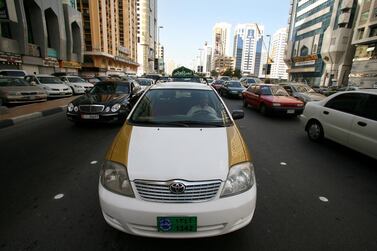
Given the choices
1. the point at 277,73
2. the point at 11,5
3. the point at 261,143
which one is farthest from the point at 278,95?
the point at 277,73

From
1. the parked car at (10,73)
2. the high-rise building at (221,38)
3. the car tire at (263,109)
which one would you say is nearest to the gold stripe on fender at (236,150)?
the car tire at (263,109)

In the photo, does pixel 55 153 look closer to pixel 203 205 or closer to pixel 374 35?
pixel 203 205

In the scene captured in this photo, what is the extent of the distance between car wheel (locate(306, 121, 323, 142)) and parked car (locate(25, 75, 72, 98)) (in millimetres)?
14279

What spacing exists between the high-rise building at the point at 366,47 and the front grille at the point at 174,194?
43.1m

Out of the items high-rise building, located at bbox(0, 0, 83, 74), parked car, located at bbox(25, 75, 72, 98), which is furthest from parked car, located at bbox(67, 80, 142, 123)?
high-rise building, located at bbox(0, 0, 83, 74)

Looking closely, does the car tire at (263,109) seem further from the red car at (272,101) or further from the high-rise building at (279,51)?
the high-rise building at (279,51)

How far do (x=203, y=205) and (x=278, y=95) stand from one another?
30.2 ft

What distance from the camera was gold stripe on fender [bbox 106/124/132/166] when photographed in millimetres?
2225

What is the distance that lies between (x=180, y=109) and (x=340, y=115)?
4.10 m

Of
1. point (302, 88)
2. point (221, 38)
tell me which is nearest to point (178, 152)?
point (302, 88)

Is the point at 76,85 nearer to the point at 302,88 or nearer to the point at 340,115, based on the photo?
the point at 302,88

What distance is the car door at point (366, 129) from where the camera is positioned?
4.24 meters

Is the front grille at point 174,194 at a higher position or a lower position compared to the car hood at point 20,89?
lower

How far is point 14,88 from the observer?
34.4 ft
